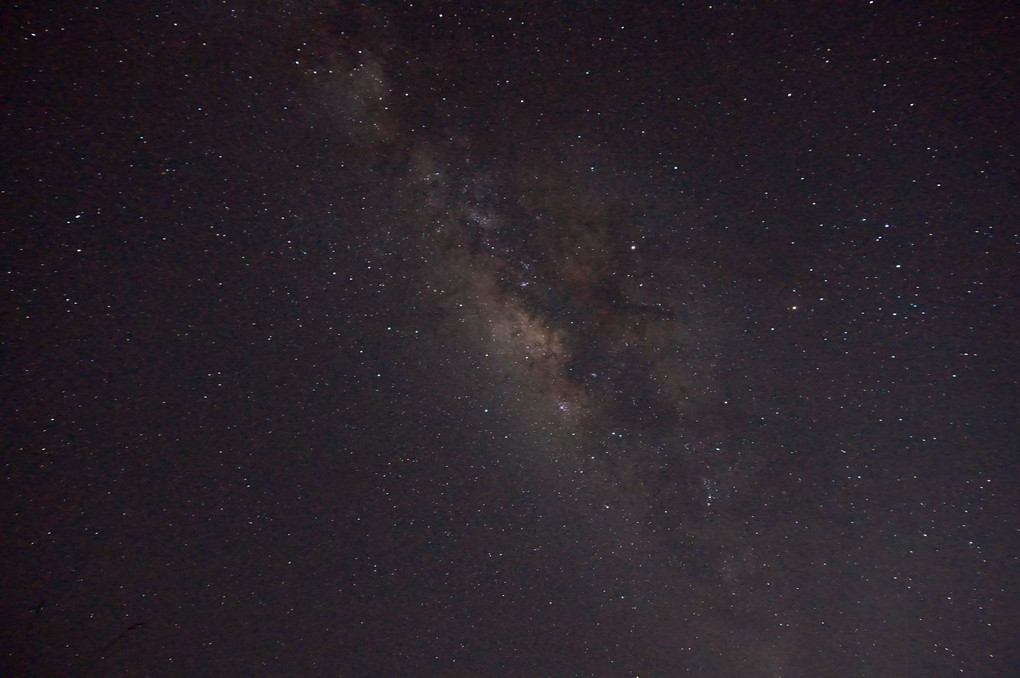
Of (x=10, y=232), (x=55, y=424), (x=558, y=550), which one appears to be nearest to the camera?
(x=10, y=232)

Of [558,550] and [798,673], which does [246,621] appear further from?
[798,673]

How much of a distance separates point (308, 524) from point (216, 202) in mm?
931

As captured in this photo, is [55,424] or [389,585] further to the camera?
[389,585]

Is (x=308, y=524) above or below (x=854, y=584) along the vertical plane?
below

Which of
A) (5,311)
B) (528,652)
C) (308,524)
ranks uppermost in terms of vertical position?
(5,311)

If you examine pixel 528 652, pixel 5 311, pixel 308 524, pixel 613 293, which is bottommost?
pixel 528 652

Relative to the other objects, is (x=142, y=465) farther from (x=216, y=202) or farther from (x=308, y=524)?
(x=216, y=202)

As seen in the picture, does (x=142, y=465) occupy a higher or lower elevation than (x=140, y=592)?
higher

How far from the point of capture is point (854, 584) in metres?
1.29

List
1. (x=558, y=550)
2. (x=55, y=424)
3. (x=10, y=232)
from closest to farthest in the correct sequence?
1. (x=10, y=232)
2. (x=55, y=424)
3. (x=558, y=550)

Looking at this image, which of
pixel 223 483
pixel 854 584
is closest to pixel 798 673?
pixel 854 584

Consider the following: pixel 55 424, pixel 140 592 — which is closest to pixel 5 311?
pixel 55 424

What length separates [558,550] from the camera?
1.35 meters

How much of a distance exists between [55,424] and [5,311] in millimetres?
319
